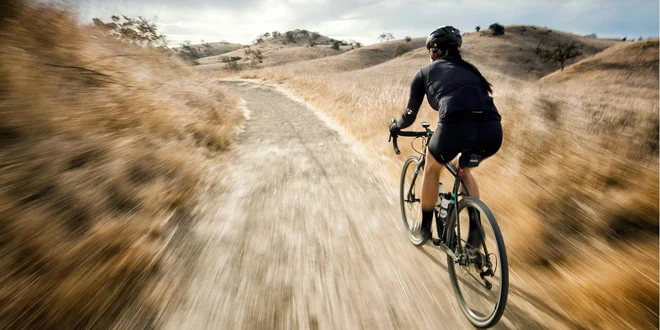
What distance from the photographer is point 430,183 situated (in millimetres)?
2725

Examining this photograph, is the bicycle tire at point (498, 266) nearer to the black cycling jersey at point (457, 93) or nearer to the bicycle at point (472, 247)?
the bicycle at point (472, 247)

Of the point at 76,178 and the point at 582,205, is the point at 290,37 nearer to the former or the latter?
the point at 76,178

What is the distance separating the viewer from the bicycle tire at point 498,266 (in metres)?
1.89

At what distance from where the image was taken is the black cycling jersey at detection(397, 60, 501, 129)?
7.22ft

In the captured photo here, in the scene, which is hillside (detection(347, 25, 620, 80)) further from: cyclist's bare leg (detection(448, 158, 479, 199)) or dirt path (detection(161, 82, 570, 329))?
cyclist's bare leg (detection(448, 158, 479, 199))

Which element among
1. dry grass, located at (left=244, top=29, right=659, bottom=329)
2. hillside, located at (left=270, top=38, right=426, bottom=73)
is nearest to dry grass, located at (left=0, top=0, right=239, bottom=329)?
dry grass, located at (left=244, top=29, right=659, bottom=329)

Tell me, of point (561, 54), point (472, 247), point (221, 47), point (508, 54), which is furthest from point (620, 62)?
point (221, 47)

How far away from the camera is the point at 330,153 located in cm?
685

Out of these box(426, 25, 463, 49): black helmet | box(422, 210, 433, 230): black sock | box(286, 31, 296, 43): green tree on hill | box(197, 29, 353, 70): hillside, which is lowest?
box(422, 210, 433, 230): black sock

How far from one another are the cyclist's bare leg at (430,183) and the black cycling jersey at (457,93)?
16.6 inches

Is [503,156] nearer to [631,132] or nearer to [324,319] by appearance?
[631,132]

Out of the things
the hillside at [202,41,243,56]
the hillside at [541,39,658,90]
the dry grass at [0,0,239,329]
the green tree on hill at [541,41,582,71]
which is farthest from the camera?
the hillside at [202,41,243,56]

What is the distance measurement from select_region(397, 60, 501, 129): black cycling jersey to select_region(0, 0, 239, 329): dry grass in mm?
2882

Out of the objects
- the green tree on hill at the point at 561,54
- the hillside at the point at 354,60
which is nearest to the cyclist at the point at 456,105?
the hillside at the point at 354,60
